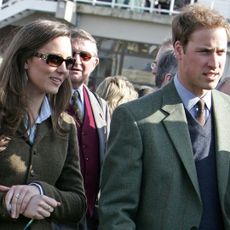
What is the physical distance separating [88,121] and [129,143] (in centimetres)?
97

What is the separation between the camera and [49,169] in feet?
10.6

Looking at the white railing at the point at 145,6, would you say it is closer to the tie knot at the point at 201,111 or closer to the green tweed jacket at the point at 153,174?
the tie knot at the point at 201,111

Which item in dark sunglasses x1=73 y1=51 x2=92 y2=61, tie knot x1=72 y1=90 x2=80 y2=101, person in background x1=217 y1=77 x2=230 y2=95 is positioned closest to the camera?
tie knot x1=72 y1=90 x2=80 y2=101

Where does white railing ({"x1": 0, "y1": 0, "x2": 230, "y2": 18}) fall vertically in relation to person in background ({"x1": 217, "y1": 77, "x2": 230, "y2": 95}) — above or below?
below

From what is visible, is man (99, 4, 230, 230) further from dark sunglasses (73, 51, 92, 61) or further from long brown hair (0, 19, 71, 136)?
dark sunglasses (73, 51, 92, 61)

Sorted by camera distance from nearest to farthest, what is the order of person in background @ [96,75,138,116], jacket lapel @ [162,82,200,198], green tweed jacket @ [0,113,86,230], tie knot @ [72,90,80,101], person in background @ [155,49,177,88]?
jacket lapel @ [162,82,200,198] → green tweed jacket @ [0,113,86,230] → tie knot @ [72,90,80,101] → person in background @ [155,49,177,88] → person in background @ [96,75,138,116]

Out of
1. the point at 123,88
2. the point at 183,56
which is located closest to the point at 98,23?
the point at 123,88

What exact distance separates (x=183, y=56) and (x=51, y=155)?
2.85ft

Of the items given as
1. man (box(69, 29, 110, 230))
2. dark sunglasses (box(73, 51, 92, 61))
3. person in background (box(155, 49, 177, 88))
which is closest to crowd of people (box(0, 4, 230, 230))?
man (box(69, 29, 110, 230))

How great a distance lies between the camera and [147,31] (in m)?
16.1

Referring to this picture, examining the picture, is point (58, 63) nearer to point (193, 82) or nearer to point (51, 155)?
point (51, 155)

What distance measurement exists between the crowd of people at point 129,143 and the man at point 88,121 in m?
0.48

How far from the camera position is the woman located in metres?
3.09

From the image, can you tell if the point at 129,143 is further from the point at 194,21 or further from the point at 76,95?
the point at 76,95
